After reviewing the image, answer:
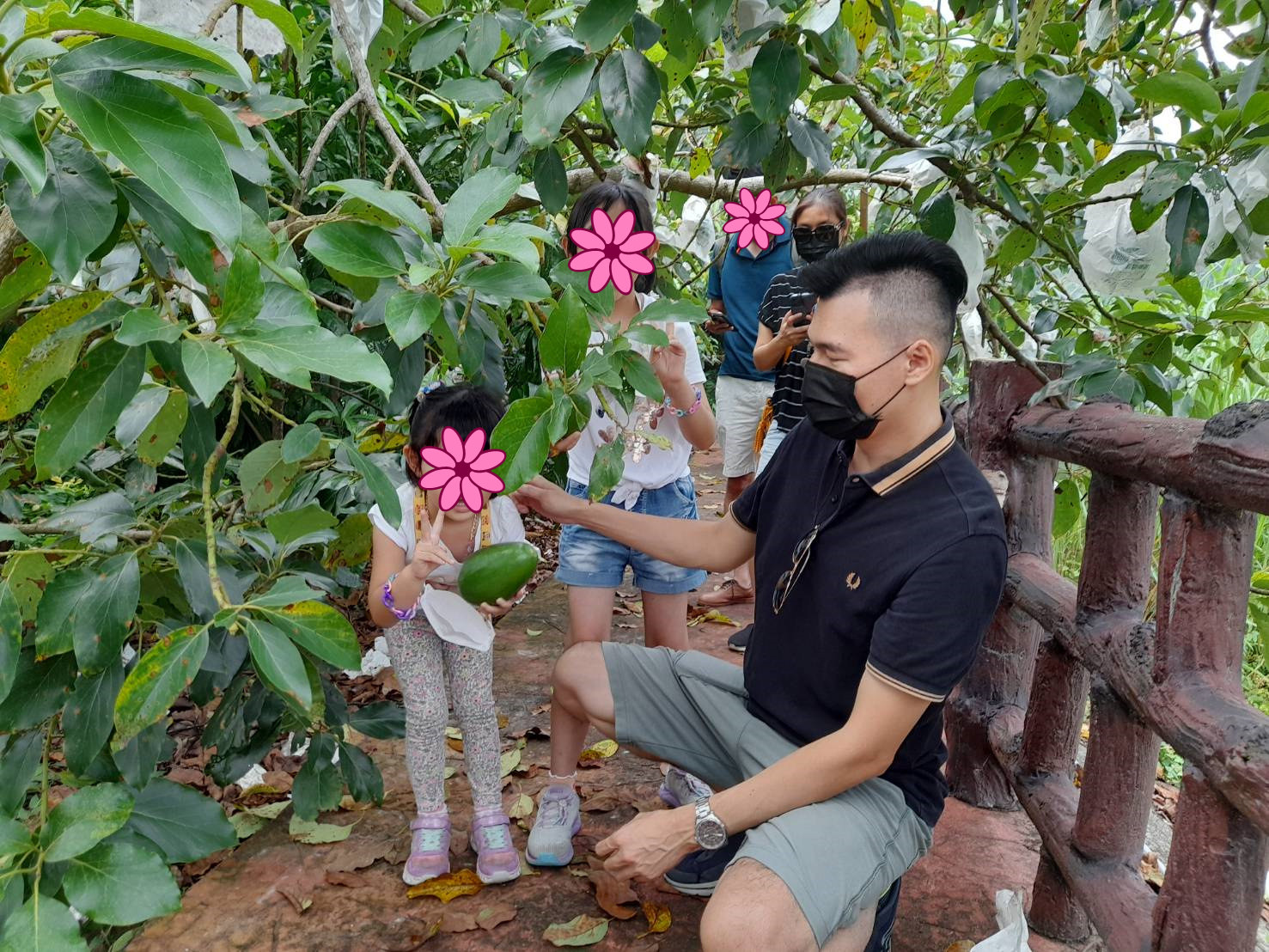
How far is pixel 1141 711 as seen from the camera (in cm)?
141

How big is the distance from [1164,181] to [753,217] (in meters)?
0.71

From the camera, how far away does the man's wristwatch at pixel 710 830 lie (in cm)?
147

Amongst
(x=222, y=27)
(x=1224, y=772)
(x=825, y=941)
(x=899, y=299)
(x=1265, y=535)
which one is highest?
(x=222, y=27)

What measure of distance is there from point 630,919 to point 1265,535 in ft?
11.0

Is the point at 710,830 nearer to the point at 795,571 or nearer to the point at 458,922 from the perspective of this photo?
the point at 795,571

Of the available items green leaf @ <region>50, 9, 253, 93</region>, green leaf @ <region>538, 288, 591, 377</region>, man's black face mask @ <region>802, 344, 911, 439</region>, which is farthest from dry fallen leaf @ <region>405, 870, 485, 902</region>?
green leaf @ <region>50, 9, 253, 93</region>

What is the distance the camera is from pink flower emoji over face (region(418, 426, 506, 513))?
43.2 inches

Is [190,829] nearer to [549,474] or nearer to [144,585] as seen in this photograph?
[144,585]

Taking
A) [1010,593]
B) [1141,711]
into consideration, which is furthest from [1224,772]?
[1010,593]

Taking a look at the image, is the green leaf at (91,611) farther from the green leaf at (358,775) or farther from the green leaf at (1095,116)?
the green leaf at (1095,116)

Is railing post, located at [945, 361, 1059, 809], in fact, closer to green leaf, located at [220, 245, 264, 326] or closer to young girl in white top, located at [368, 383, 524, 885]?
young girl in white top, located at [368, 383, 524, 885]

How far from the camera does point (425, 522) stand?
1.81m

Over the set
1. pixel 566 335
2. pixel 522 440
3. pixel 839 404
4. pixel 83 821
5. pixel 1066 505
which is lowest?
pixel 1066 505

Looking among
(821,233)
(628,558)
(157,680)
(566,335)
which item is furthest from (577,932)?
(821,233)
